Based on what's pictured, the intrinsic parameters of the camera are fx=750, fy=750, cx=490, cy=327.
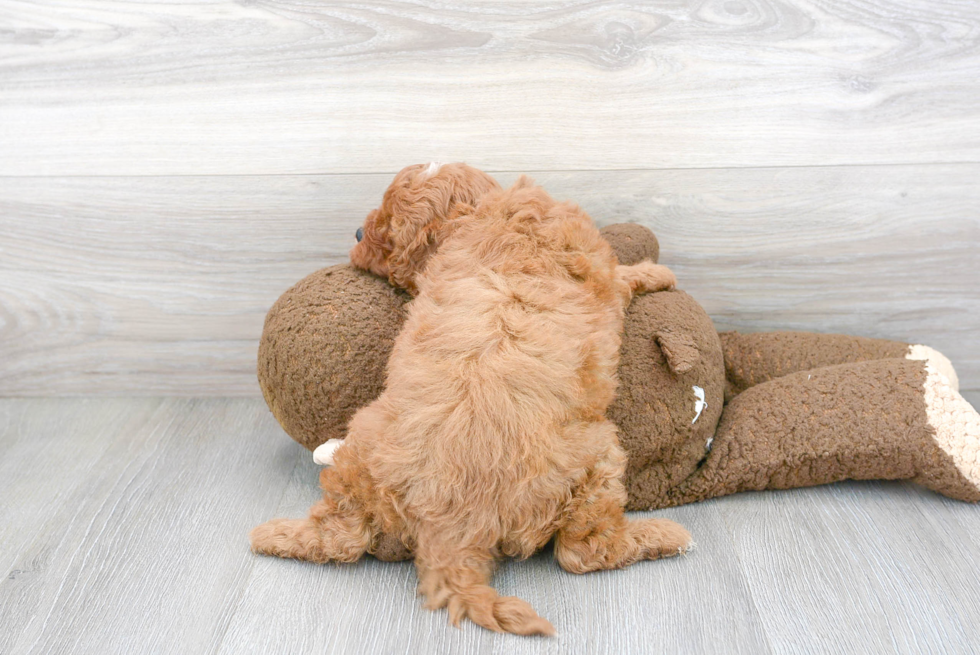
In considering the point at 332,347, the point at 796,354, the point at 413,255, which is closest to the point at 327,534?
the point at 332,347

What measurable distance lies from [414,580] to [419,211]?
1.68ft

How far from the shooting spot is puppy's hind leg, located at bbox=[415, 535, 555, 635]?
0.92 metres

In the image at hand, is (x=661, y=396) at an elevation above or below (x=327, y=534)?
above

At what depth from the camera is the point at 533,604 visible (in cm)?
98

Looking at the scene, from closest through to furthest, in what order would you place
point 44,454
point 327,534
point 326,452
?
point 327,534
point 326,452
point 44,454

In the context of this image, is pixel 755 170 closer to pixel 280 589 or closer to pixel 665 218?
pixel 665 218

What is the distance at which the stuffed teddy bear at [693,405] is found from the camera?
45.1 inches

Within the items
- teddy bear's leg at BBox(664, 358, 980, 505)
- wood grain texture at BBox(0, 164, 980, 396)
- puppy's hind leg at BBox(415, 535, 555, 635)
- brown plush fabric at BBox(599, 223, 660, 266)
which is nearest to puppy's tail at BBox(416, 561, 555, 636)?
puppy's hind leg at BBox(415, 535, 555, 635)

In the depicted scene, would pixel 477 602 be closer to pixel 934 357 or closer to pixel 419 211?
pixel 419 211

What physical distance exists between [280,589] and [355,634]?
→ 0.14 metres

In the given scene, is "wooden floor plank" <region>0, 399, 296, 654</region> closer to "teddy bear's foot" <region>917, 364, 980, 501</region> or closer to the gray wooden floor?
the gray wooden floor

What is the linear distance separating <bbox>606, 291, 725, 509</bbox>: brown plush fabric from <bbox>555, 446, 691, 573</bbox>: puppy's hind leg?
4.9 inches

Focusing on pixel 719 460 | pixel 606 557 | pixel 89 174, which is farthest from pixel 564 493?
pixel 89 174

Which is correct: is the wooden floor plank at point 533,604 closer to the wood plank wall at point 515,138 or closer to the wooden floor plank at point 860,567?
the wooden floor plank at point 860,567
